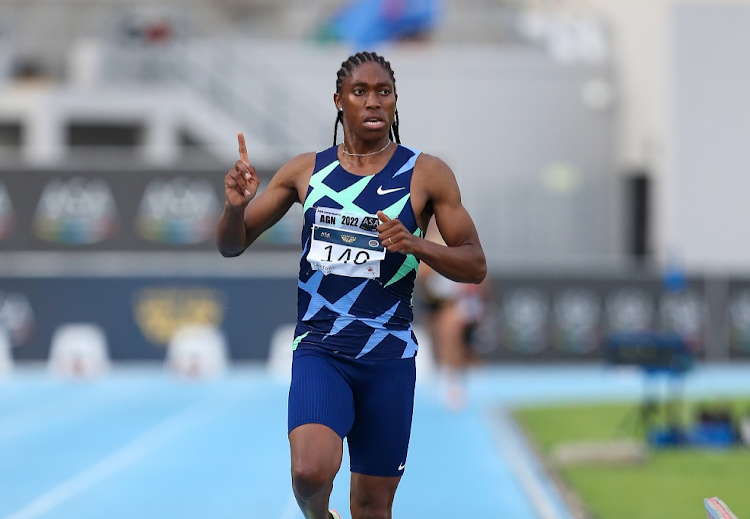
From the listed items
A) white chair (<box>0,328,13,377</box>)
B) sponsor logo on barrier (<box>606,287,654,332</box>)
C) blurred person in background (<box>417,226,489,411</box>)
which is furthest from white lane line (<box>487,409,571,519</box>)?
white chair (<box>0,328,13,377</box>)

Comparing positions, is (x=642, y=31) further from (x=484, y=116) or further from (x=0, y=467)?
(x=0, y=467)

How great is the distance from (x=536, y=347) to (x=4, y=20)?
1761cm

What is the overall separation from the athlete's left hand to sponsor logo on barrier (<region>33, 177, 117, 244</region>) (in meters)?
15.3

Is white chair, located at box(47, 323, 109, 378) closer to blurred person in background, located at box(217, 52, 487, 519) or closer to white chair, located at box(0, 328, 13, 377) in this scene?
white chair, located at box(0, 328, 13, 377)

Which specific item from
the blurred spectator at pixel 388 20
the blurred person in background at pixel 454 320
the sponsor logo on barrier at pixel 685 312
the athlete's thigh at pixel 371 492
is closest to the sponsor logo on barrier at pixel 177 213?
the blurred person in background at pixel 454 320

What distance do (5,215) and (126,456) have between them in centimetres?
999

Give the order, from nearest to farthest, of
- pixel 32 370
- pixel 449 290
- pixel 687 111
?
pixel 449 290, pixel 32 370, pixel 687 111

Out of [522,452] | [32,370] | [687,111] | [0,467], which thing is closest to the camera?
[0,467]

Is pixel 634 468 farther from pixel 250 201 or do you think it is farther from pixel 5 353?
pixel 5 353

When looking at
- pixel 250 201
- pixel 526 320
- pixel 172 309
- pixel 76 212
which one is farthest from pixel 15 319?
pixel 250 201

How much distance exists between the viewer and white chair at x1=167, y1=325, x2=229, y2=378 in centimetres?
1761

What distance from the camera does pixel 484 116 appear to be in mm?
27812

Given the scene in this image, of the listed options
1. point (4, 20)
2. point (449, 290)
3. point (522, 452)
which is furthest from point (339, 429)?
point (4, 20)

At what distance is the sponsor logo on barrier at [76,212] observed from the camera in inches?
Result: 750
